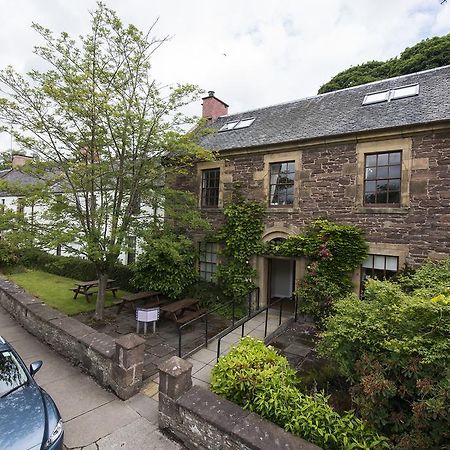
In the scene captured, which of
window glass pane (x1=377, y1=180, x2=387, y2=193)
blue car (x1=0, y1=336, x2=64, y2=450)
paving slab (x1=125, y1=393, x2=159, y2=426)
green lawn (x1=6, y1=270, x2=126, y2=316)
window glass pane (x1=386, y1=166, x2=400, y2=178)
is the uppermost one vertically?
window glass pane (x1=386, y1=166, x2=400, y2=178)

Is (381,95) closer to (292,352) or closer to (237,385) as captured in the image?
(292,352)

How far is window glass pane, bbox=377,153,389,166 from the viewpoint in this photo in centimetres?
890

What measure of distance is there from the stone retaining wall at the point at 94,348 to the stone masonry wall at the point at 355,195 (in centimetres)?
674

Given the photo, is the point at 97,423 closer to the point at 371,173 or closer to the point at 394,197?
the point at 394,197

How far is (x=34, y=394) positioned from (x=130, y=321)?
19.6 feet

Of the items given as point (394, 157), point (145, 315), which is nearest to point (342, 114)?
point (394, 157)

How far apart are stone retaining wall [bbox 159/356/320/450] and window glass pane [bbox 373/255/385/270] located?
6994 mm

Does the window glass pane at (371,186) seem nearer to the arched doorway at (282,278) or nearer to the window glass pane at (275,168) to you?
the window glass pane at (275,168)

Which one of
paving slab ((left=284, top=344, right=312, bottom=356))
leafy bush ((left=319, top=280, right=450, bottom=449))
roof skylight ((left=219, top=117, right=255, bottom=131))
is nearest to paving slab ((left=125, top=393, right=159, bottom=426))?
leafy bush ((left=319, top=280, right=450, bottom=449))

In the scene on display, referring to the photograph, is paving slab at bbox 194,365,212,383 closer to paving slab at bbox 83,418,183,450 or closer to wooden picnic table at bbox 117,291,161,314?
paving slab at bbox 83,418,183,450

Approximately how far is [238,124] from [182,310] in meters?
9.15

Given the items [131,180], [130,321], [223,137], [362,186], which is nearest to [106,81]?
[131,180]

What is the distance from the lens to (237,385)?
4.49 metres

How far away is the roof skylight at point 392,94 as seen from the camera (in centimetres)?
1002
